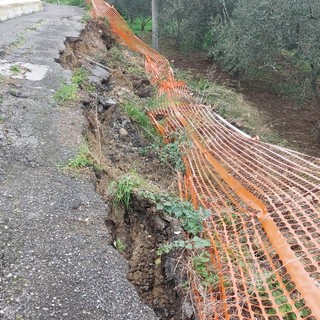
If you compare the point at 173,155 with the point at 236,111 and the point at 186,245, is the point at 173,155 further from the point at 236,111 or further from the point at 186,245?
the point at 236,111

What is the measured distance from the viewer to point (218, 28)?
10438 millimetres

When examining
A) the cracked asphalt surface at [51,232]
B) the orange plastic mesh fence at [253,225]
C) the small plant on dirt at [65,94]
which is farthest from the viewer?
the small plant on dirt at [65,94]

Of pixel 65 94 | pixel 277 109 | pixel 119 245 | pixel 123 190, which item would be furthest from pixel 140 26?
pixel 119 245

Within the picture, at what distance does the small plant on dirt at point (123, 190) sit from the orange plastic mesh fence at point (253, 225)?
71cm

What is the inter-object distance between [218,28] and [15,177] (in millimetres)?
8569

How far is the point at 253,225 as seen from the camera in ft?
10.8

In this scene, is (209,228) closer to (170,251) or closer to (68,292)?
(170,251)

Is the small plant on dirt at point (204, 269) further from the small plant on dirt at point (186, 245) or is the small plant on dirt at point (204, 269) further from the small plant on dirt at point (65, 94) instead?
the small plant on dirt at point (65, 94)

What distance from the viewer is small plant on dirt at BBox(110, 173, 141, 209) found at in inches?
137

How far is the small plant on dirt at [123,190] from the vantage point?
3492 millimetres

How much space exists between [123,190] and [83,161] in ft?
1.93

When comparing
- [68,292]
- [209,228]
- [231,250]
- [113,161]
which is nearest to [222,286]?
[231,250]

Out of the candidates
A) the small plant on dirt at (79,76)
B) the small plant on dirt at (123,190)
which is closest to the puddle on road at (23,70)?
the small plant on dirt at (79,76)

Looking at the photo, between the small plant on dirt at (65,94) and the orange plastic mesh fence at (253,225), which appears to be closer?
the orange plastic mesh fence at (253,225)
